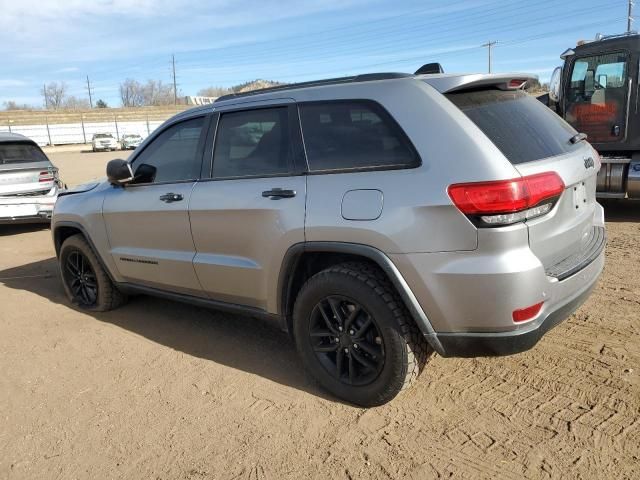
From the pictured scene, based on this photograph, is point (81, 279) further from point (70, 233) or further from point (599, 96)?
point (599, 96)

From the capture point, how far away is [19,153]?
9258mm

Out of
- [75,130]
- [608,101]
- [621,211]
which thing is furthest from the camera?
[75,130]

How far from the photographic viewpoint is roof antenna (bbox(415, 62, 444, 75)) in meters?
3.52

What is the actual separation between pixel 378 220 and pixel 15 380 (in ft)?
A: 9.38

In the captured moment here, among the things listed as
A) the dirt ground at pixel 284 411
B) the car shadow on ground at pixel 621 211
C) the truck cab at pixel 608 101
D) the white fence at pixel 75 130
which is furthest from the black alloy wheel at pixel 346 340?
the white fence at pixel 75 130

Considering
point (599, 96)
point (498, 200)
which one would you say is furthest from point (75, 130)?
point (498, 200)

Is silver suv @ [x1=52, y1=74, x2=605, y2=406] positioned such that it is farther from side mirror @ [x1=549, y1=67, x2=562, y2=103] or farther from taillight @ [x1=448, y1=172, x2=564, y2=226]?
side mirror @ [x1=549, y1=67, x2=562, y2=103]

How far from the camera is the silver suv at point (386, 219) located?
8.99 ft

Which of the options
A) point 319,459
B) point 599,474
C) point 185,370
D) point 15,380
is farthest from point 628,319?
point 15,380

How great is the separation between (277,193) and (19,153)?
7623 mm

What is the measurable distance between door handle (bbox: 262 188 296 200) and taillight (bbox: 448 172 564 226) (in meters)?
1.02

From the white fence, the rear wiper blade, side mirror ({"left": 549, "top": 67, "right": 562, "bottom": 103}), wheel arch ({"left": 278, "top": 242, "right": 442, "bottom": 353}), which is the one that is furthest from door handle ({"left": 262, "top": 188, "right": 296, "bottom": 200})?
the white fence

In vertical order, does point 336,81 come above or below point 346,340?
above

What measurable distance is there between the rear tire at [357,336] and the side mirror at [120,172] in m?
1.94
